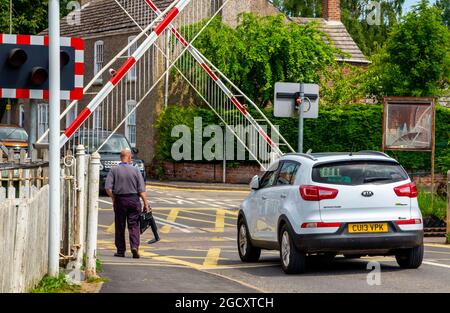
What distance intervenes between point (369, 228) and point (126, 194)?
434cm

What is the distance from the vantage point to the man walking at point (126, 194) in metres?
17.5

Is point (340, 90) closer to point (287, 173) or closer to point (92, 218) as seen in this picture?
point (287, 173)

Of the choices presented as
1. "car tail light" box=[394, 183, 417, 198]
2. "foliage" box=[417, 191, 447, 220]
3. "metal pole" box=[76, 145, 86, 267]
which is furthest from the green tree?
"metal pole" box=[76, 145, 86, 267]

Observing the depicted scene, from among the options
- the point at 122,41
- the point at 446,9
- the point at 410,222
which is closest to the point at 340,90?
the point at 122,41

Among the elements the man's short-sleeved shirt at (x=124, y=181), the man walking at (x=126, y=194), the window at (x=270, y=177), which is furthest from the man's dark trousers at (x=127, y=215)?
the window at (x=270, y=177)

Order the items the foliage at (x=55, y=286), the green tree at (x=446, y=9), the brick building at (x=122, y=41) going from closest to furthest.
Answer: the foliage at (x=55, y=286) < the brick building at (x=122, y=41) < the green tree at (x=446, y=9)

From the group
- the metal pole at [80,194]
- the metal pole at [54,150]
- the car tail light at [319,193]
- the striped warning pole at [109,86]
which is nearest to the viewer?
the metal pole at [54,150]

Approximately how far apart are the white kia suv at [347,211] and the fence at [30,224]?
2.86 metres

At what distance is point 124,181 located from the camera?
1748 centimetres

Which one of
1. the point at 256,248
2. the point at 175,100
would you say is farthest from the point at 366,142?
the point at 256,248

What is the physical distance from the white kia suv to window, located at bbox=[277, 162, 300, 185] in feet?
0.09

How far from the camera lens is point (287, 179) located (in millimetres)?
16047

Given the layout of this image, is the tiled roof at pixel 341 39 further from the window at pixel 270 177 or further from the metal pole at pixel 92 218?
the metal pole at pixel 92 218

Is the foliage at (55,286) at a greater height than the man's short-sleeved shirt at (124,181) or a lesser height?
lesser
